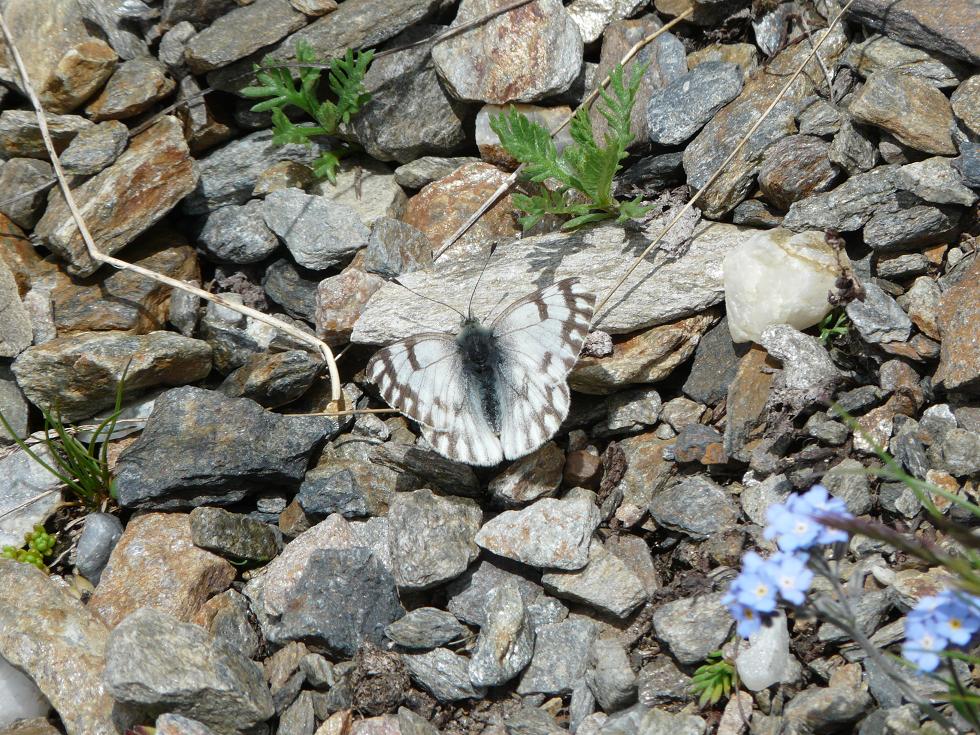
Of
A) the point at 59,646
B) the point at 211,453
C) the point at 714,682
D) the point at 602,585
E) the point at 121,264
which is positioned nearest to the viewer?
the point at 714,682

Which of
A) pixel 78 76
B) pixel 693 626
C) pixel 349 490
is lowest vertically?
pixel 349 490

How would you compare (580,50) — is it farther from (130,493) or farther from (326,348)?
(130,493)

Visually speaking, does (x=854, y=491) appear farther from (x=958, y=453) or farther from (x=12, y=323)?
(x=12, y=323)

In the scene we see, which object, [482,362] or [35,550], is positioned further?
[35,550]

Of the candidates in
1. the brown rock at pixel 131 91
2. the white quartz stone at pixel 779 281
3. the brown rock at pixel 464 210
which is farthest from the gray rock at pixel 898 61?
the brown rock at pixel 131 91

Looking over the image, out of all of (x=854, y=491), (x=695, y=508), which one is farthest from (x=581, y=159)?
(x=854, y=491)

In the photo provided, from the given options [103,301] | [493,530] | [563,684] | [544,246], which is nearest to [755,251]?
[544,246]
